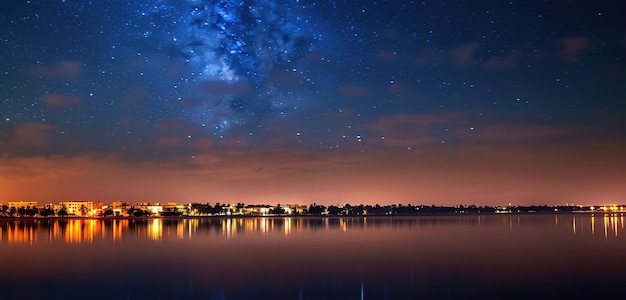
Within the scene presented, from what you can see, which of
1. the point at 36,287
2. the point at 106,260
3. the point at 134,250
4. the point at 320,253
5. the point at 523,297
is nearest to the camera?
the point at 523,297

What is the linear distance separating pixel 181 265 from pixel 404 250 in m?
19.8

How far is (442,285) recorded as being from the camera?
2616 cm

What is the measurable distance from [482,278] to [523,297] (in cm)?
560

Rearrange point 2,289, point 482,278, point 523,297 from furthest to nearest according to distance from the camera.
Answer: point 482,278, point 2,289, point 523,297

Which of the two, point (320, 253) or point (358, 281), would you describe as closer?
point (358, 281)

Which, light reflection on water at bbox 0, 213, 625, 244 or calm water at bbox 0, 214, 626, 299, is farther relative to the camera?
light reflection on water at bbox 0, 213, 625, 244

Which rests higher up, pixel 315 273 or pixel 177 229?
pixel 315 273

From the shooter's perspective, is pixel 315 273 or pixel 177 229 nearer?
pixel 315 273

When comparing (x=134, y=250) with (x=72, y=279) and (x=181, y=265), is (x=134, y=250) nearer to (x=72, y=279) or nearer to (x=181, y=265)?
(x=181, y=265)

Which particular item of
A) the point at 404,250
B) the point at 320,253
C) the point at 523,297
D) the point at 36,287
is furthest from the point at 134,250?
the point at 523,297

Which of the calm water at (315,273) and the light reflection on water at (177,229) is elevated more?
the calm water at (315,273)

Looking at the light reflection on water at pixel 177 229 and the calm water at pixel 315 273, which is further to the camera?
the light reflection on water at pixel 177 229

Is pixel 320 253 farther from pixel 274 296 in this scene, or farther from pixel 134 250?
pixel 274 296

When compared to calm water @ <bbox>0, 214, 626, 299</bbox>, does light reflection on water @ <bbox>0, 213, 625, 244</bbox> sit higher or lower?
lower
